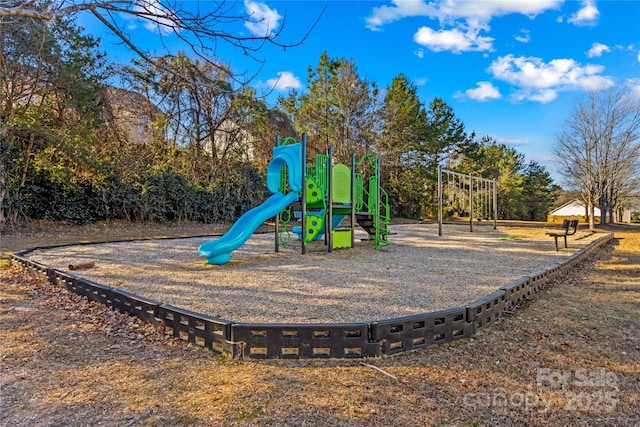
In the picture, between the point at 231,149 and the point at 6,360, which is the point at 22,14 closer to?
the point at 6,360

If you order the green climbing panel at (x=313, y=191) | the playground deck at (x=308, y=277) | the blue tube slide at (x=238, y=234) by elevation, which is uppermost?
the green climbing panel at (x=313, y=191)

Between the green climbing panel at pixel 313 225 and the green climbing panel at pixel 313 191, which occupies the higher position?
the green climbing panel at pixel 313 191

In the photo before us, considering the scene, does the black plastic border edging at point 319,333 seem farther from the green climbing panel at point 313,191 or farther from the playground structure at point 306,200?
the green climbing panel at point 313,191

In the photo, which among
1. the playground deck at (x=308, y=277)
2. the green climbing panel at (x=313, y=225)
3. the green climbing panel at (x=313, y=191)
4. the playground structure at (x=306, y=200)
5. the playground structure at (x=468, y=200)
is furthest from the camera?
the playground structure at (x=468, y=200)

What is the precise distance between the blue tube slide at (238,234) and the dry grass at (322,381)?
299 cm

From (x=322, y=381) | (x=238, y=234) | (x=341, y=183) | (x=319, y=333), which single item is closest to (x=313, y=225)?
(x=341, y=183)

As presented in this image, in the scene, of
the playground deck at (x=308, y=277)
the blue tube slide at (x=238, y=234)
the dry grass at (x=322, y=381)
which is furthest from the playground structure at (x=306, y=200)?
the dry grass at (x=322, y=381)

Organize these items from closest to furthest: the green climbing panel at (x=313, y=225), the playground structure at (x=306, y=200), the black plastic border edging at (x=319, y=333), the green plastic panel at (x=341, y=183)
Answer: the black plastic border edging at (x=319, y=333) → the playground structure at (x=306, y=200) → the green climbing panel at (x=313, y=225) → the green plastic panel at (x=341, y=183)

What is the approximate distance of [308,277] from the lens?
5523 millimetres

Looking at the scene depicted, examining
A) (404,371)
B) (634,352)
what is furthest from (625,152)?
(404,371)

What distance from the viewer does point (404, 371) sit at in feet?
7.98

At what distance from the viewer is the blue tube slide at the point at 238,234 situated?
649 centimetres

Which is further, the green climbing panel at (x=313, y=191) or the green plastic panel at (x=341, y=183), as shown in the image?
the green plastic panel at (x=341, y=183)

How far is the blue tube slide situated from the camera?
21.3 ft
